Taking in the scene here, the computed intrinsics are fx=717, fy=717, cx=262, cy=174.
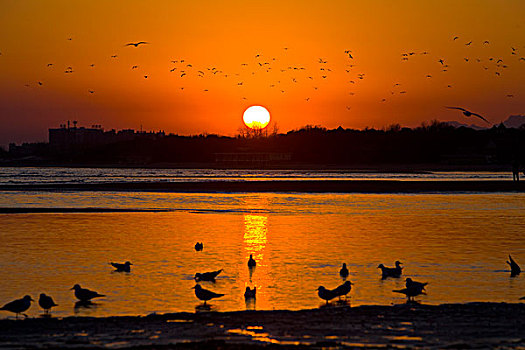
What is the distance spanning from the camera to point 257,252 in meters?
25.4

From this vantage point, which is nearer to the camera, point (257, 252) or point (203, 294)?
point (203, 294)

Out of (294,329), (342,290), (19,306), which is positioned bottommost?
(294,329)

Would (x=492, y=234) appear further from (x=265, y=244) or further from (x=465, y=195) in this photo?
(x=465, y=195)

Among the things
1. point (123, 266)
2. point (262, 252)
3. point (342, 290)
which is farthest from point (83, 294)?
point (262, 252)

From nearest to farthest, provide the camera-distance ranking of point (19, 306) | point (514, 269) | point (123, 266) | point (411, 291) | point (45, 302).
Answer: point (19, 306)
point (45, 302)
point (411, 291)
point (514, 269)
point (123, 266)

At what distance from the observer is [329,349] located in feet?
40.4

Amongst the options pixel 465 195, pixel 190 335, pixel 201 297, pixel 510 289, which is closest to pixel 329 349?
pixel 190 335

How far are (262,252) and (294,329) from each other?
11.6m

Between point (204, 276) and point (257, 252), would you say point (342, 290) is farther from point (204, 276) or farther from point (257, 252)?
point (257, 252)

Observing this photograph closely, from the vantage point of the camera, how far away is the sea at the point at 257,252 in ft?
58.1

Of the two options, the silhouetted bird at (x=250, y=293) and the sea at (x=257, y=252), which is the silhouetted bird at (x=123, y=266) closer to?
the sea at (x=257, y=252)

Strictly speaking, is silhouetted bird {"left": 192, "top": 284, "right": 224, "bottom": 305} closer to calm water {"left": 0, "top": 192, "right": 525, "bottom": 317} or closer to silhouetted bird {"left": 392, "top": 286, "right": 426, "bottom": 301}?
calm water {"left": 0, "top": 192, "right": 525, "bottom": 317}

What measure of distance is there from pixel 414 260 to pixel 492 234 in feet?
28.1

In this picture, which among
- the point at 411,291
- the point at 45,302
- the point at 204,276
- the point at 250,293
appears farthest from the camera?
the point at 204,276
